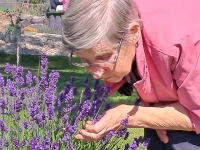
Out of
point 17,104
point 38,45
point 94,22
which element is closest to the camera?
point 94,22

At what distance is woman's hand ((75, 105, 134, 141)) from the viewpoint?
2102 millimetres

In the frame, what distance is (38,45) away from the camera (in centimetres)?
1441

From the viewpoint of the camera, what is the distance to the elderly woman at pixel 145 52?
6.06 ft

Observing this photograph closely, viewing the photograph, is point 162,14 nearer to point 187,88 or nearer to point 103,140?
point 187,88

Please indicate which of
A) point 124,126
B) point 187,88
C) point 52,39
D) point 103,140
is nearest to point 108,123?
point 124,126

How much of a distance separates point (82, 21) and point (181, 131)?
730 mm

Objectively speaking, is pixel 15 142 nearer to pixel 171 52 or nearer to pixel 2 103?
pixel 2 103

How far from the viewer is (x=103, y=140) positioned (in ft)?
7.64

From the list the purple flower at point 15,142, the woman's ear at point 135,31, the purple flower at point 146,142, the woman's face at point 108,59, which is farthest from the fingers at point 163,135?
the purple flower at point 15,142

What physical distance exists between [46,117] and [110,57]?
1.57ft

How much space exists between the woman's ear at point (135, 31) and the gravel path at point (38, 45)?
33.7 feet

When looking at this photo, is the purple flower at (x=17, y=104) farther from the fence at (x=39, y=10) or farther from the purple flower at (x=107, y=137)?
the fence at (x=39, y=10)

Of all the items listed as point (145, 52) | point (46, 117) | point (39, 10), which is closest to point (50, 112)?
point (46, 117)

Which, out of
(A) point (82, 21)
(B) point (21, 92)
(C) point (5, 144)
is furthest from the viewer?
(B) point (21, 92)
